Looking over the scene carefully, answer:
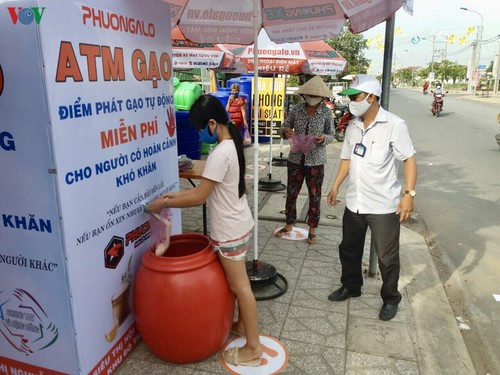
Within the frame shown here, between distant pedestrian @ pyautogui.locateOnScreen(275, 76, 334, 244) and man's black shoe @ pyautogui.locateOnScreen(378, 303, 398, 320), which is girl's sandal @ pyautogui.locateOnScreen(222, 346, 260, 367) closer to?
man's black shoe @ pyautogui.locateOnScreen(378, 303, 398, 320)

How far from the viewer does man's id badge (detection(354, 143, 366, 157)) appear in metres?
3.19

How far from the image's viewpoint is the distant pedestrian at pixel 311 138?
179 inches

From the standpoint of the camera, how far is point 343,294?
363 cm

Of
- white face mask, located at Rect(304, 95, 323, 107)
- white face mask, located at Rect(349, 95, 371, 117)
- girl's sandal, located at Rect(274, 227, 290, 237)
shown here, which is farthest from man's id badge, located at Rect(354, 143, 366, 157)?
girl's sandal, located at Rect(274, 227, 290, 237)

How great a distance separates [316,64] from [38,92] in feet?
17.8

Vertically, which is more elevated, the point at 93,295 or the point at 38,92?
the point at 38,92

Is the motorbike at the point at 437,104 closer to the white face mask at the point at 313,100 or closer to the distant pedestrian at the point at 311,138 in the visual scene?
the distant pedestrian at the point at 311,138

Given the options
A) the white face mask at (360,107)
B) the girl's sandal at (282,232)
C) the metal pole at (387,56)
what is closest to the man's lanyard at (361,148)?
the white face mask at (360,107)

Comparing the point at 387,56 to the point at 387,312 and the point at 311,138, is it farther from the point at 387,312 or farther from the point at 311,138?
the point at 387,312

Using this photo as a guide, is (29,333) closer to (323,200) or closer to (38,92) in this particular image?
(38,92)

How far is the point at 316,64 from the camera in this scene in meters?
6.79

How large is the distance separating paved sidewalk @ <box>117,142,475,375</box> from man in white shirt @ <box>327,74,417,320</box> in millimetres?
268

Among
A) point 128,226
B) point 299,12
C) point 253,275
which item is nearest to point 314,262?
point 253,275

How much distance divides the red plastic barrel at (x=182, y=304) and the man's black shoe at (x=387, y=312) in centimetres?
136
